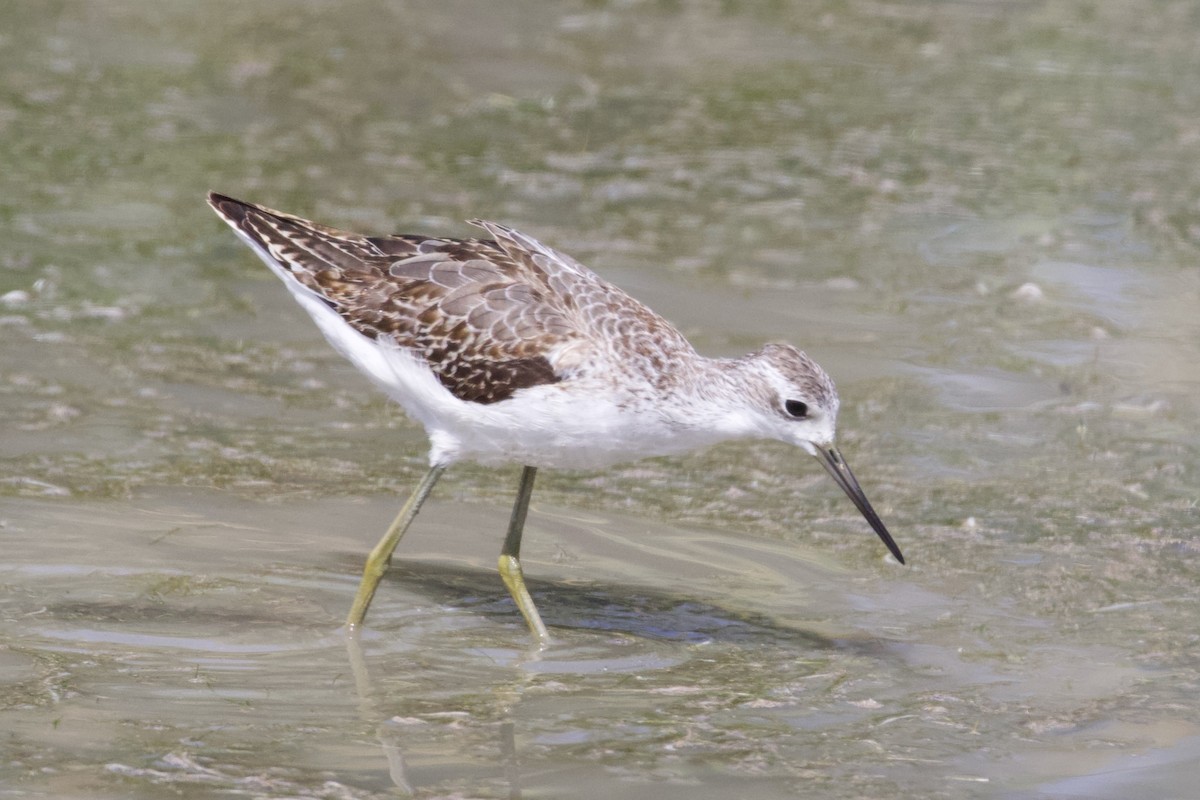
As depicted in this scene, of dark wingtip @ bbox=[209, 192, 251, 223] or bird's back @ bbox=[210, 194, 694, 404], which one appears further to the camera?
dark wingtip @ bbox=[209, 192, 251, 223]

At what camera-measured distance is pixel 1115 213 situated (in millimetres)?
11695

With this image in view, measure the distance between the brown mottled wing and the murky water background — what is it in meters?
1.04

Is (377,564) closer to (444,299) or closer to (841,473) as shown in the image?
(444,299)

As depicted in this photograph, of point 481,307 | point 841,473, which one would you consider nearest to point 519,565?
point 481,307

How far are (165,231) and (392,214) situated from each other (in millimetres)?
1468

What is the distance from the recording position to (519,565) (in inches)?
271

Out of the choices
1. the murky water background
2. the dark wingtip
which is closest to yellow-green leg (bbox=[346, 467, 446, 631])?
the murky water background

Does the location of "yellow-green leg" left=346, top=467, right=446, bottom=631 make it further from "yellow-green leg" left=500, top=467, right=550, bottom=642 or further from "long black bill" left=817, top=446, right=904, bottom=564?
"long black bill" left=817, top=446, right=904, bottom=564

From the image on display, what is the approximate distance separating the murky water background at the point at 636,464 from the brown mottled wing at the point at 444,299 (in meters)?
1.04

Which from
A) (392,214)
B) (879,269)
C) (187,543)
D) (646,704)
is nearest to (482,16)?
(392,214)

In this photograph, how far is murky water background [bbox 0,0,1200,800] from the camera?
18.5ft

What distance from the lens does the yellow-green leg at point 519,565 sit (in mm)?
6688

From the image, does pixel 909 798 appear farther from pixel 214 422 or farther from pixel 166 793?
pixel 214 422

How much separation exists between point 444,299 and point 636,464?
81.7 inches
